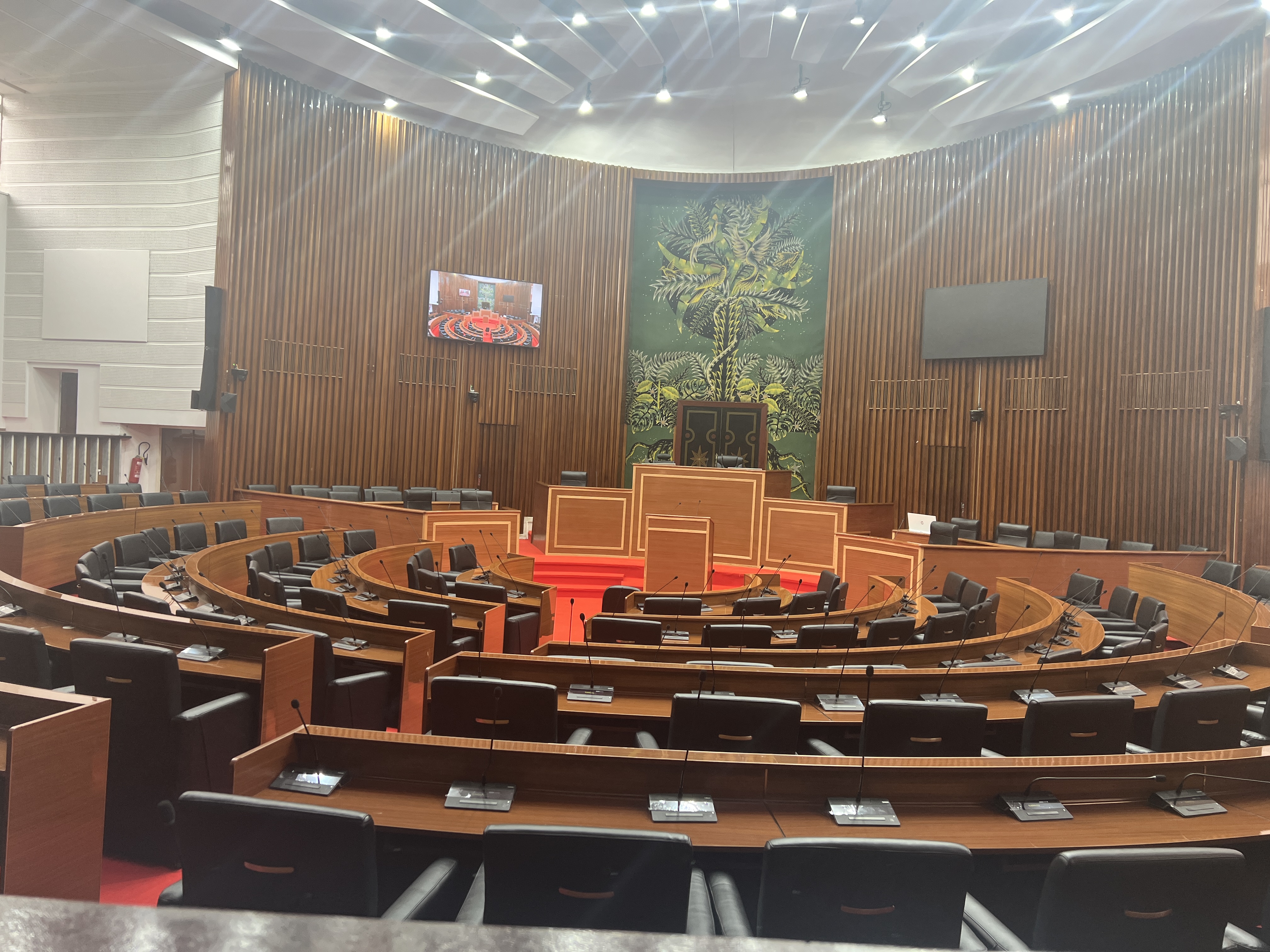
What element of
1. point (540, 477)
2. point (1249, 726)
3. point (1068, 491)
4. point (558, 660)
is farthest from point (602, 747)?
point (540, 477)

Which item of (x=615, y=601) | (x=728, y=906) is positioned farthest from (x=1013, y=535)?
(x=728, y=906)

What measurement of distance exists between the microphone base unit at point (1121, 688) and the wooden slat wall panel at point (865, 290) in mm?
6947

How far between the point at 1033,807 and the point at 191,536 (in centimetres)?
827

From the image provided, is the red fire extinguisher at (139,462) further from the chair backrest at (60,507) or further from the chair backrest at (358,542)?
the chair backrest at (358,542)

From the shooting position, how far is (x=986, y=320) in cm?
1212

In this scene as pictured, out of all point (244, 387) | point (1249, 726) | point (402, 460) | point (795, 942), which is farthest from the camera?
point (402, 460)

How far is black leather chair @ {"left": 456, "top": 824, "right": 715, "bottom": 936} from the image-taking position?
156 centimetres

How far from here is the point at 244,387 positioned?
1175 centimetres

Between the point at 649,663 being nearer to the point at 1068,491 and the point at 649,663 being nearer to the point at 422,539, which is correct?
the point at 422,539

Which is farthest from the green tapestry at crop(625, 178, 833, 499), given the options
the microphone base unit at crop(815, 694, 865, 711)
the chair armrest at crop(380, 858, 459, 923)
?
the chair armrest at crop(380, 858, 459, 923)

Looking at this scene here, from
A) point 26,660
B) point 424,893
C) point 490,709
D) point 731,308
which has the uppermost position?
point 731,308

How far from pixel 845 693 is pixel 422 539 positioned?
6.79 m

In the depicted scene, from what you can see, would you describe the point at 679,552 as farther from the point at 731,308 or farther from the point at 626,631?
the point at 731,308

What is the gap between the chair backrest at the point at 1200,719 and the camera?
126 inches
